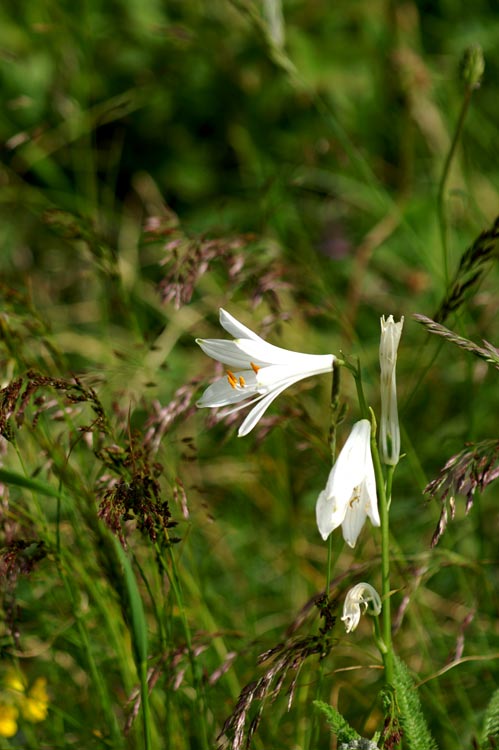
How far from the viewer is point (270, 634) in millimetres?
2018

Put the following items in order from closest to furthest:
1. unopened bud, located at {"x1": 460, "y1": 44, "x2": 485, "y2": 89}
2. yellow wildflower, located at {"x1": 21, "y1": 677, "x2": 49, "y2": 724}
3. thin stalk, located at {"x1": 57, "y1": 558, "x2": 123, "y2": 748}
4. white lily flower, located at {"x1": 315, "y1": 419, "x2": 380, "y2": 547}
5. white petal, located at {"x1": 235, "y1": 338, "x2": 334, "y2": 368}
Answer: white lily flower, located at {"x1": 315, "y1": 419, "x2": 380, "y2": 547}
white petal, located at {"x1": 235, "y1": 338, "x2": 334, "y2": 368}
thin stalk, located at {"x1": 57, "y1": 558, "x2": 123, "y2": 748}
yellow wildflower, located at {"x1": 21, "y1": 677, "x2": 49, "y2": 724}
unopened bud, located at {"x1": 460, "y1": 44, "x2": 485, "y2": 89}

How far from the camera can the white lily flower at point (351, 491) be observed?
104 cm

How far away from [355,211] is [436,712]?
2132 millimetres

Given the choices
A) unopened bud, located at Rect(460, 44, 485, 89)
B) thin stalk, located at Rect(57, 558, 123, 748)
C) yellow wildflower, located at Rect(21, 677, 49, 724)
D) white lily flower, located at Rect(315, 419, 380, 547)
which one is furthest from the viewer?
unopened bud, located at Rect(460, 44, 485, 89)

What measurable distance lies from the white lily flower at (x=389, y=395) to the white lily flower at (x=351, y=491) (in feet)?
0.09

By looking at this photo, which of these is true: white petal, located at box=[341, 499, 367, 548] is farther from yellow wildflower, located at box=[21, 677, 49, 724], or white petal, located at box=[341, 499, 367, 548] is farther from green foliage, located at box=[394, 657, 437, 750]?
yellow wildflower, located at box=[21, 677, 49, 724]

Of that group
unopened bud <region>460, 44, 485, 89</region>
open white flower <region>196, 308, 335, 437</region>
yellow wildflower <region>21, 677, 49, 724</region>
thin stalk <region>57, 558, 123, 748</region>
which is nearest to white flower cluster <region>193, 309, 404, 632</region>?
open white flower <region>196, 308, 335, 437</region>

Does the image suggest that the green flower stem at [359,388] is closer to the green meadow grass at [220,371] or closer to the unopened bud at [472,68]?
the green meadow grass at [220,371]

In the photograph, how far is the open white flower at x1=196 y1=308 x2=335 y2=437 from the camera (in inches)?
45.4

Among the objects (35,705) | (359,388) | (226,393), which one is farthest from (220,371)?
(35,705)

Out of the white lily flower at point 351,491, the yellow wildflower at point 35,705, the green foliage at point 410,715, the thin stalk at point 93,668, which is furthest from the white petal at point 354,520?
the yellow wildflower at point 35,705

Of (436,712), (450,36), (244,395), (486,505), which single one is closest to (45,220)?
(244,395)

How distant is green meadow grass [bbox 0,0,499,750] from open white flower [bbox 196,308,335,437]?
0.22 ft

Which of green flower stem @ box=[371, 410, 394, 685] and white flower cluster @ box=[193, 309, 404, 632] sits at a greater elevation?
white flower cluster @ box=[193, 309, 404, 632]
